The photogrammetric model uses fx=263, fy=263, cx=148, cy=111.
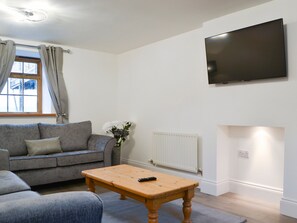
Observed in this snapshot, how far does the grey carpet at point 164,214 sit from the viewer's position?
257 cm

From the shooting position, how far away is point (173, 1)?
2828 mm

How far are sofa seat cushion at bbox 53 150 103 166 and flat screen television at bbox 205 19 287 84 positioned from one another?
1.99m

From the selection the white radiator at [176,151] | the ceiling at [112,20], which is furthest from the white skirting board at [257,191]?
the ceiling at [112,20]

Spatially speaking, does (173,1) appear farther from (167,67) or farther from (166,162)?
(166,162)

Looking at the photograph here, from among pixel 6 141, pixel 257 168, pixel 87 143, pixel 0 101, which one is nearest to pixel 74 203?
pixel 257 168

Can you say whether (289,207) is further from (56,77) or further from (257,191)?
(56,77)

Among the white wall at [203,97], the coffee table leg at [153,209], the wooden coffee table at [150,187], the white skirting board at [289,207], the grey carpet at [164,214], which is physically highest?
the white wall at [203,97]

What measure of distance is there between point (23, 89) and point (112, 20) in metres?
2.17

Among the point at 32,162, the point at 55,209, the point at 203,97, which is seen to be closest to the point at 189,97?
the point at 203,97

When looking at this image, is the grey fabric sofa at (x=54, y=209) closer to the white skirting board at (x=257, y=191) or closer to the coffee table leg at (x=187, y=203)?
the coffee table leg at (x=187, y=203)

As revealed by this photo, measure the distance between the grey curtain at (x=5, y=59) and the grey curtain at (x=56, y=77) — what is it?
46cm

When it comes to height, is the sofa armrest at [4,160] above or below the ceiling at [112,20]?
below

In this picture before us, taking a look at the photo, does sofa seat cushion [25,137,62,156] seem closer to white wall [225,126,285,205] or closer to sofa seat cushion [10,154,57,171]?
sofa seat cushion [10,154,57,171]

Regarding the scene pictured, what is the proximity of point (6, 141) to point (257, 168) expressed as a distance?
11.1 feet
